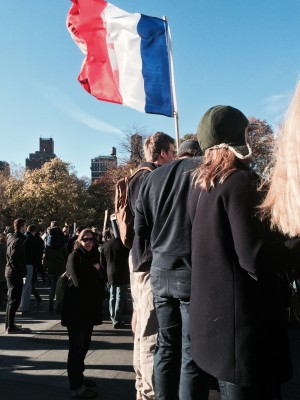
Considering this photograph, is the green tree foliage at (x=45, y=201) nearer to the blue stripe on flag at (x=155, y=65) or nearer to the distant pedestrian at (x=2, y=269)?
the distant pedestrian at (x=2, y=269)

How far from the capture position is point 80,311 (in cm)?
410

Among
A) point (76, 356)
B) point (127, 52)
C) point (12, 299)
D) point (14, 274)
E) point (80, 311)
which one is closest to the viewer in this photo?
point (76, 356)

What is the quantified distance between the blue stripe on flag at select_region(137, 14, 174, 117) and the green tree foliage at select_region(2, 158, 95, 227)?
41161 millimetres

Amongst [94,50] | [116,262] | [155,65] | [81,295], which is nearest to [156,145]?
[81,295]

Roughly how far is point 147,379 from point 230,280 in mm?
1676

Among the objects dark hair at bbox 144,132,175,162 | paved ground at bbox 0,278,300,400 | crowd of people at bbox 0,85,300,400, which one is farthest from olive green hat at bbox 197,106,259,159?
paved ground at bbox 0,278,300,400

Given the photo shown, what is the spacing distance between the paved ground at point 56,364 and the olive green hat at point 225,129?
2918mm

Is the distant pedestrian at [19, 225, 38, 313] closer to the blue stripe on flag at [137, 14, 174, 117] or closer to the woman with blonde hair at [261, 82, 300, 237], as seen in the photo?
the blue stripe on flag at [137, 14, 174, 117]

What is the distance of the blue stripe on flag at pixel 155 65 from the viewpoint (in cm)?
530

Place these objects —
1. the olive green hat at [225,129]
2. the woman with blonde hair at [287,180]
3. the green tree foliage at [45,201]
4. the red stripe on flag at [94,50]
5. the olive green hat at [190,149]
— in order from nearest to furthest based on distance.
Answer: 1. the woman with blonde hair at [287,180]
2. the olive green hat at [225,129]
3. the olive green hat at [190,149]
4. the red stripe on flag at [94,50]
5. the green tree foliage at [45,201]

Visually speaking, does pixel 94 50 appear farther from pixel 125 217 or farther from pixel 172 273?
pixel 172 273

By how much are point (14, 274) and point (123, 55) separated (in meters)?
4.15

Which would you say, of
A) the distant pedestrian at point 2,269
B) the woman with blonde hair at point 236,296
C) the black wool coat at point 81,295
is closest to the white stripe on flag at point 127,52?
the black wool coat at point 81,295

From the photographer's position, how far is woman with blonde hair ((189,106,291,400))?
60.8 inches
